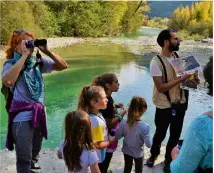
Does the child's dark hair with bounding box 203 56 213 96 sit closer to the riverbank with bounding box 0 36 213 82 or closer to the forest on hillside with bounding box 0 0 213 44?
the riverbank with bounding box 0 36 213 82

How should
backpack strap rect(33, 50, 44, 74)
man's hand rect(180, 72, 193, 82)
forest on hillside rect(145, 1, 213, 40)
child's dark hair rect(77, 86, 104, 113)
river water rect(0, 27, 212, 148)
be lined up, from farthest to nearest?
forest on hillside rect(145, 1, 213, 40)
river water rect(0, 27, 212, 148)
man's hand rect(180, 72, 193, 82)
backpack strap rect(33, 50, 44, 74)
child's dark hair rect(77, 86, 104, 113)

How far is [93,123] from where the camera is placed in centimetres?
249

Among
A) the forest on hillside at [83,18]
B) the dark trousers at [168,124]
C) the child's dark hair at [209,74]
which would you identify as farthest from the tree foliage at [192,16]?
the child's dark hair at [209,74]

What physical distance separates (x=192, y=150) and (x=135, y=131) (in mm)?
1541

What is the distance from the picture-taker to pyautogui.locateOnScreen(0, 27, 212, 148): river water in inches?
249

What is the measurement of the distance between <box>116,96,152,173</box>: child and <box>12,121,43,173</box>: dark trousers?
76 centimetres

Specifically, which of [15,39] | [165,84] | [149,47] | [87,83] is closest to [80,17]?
[149,47]

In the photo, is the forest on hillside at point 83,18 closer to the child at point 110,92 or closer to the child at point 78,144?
the child at point 110,92

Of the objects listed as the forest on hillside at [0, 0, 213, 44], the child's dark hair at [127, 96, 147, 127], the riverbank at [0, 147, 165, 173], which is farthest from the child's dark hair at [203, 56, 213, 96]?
the forest on hillside at [0, 0, 213, 44]

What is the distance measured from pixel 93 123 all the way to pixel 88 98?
0.66 ft

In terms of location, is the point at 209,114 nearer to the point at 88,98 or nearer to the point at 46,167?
the point at 88,98

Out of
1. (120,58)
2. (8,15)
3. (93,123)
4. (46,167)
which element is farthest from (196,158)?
(8,15)

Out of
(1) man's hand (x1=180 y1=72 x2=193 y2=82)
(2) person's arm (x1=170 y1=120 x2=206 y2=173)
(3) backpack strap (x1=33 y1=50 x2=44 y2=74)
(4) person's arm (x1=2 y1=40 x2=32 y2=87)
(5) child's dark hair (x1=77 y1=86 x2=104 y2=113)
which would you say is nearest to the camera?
(2) person's arm (x1=170 y1=120 x2=206 y2=173)

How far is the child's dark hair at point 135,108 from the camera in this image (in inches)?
113
